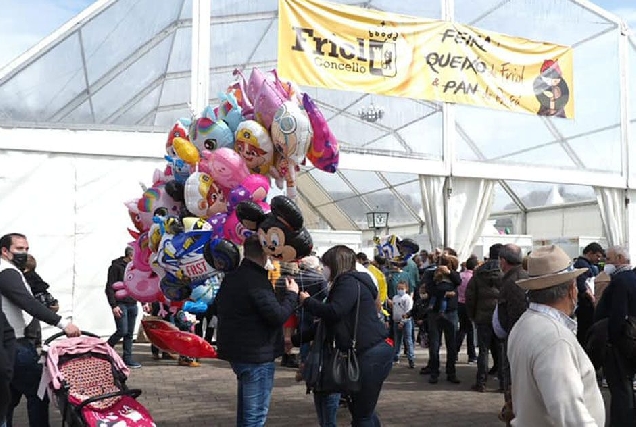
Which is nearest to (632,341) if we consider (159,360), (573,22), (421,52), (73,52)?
(159,360)

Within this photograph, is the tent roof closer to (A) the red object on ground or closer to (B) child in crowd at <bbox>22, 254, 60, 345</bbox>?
(B) child in crowd at <bbox>22, 254, 60, 345</bbox>

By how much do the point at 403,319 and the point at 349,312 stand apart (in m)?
4.79

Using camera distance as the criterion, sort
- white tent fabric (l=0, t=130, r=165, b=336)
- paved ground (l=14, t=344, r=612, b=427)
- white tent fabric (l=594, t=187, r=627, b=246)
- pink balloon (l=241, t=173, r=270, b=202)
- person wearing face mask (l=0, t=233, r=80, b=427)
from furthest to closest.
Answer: white tent fabric (l=594, t=187, r=627, b=246)
white tent fabric (l=0, t=130, r=165, b=336)
paved ground (l=14, t=344, r=612, b=427)
pink balloon (l=241, t=173, r=270, b=202)
person wearing face mask (l=0, t=233, r=80, b=427)

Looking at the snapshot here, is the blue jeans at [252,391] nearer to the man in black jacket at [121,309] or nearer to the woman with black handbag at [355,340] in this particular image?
the woman with black handbag at [355,340]

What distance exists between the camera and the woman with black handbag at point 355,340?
3.95 meters

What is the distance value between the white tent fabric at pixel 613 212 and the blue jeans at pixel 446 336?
26.7 ft

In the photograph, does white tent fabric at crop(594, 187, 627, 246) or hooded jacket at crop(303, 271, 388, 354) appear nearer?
hooded jacket at crop(303, 271, 388, 354)

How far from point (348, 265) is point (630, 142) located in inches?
489

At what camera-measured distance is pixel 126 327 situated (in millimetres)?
8297

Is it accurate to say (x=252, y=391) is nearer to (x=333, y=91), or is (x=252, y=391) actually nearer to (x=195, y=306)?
(x=195, y=306)

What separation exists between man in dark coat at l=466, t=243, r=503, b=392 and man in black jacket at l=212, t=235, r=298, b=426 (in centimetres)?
363

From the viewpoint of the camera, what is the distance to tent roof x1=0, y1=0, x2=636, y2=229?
407 inches

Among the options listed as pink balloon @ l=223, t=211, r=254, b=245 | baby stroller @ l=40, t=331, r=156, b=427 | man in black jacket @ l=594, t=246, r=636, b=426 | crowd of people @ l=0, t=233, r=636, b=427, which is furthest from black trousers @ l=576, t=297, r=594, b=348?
baby stroller @ l=40, t=331, r=156, b=427

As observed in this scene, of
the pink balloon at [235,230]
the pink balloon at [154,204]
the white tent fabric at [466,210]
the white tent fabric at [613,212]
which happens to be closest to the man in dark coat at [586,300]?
the pink balloon at [235,230]
